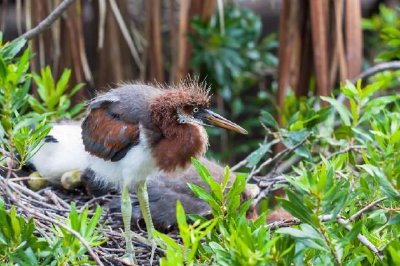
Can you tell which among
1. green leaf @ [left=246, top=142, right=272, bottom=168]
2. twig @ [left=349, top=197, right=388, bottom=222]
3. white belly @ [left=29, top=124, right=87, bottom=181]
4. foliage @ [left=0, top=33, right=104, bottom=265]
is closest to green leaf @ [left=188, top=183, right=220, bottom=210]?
foliage @ [left=0, top=33, right=104, bottom=265]

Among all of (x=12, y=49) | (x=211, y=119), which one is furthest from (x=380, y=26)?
(x=12, y=49)

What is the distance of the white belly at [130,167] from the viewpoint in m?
3.19

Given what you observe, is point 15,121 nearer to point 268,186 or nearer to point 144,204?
point 144,204

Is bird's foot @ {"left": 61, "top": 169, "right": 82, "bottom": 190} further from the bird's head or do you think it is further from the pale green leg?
the bird's head

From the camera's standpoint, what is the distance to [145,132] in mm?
3191

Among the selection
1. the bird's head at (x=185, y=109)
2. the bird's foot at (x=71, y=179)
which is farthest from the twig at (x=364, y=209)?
the bird's foot at (x=71, y=179)

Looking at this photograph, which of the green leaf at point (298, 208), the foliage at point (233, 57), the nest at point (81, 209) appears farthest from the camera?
the foliage at point (233, 57)

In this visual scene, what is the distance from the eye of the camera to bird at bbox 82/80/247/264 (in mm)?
3191

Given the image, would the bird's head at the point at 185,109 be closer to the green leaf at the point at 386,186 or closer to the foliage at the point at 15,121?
the foliage at the point at 15,121

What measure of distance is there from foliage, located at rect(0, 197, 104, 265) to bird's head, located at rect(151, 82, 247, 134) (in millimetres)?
702

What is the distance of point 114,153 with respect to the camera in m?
3.29

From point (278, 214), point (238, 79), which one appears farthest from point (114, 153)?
point (238, 79)

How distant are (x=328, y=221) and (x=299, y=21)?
8.04 ft

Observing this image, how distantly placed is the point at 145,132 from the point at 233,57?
2261mm
